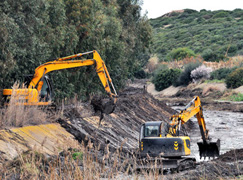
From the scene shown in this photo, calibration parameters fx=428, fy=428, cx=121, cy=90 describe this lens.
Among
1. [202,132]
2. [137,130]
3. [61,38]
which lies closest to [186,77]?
[137,130]

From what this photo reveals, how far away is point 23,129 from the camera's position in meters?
14.9

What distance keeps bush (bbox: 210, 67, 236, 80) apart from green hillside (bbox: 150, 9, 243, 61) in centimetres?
1409

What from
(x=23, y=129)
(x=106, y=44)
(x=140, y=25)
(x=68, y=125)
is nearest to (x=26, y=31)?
(x=68, y=125)

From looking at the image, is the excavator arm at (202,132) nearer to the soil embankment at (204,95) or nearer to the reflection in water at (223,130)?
the reflection in water at (223,130)

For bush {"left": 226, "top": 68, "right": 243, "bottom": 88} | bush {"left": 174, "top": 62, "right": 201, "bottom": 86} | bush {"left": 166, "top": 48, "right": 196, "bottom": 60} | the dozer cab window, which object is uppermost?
bush {"left": 166, "top": 48, "right": 196, "bottom": 60}

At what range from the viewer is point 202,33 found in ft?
409

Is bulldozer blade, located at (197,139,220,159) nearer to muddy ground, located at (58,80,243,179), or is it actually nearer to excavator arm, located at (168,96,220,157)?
excavator arm, located at (168,96,220,157)

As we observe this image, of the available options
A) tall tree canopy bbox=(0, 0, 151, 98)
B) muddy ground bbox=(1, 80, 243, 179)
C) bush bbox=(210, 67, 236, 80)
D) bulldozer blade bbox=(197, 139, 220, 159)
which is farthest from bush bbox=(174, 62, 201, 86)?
bulldozer blade bbox=(197, 139, 220, 159)

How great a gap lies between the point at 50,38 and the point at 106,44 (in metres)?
8.86

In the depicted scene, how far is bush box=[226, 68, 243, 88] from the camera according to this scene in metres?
58.0

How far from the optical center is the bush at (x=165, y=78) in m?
71.1

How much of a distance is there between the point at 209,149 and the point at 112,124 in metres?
5.44

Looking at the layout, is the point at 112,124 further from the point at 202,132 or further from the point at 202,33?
the point at 202,33

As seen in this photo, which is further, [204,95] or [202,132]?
[204,95]
